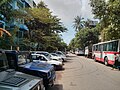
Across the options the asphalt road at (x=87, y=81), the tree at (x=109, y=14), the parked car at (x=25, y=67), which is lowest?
the asphalt road at (x=87, y=81)

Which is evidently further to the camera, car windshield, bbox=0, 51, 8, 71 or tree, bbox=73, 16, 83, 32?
tree, bbox=73, 16, 83, 32

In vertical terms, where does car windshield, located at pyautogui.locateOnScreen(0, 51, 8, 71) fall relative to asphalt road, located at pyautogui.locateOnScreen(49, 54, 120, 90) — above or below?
above

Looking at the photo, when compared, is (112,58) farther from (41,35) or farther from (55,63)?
(41,35)

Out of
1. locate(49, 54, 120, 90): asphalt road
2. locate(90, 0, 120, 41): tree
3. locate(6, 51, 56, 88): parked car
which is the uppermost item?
locate(90, 0, 120, 41): tree

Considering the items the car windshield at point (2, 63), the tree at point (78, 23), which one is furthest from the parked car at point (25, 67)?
the tree at point (78, 23)

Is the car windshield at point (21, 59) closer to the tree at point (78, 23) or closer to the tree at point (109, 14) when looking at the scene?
the tree at point (109, 14)

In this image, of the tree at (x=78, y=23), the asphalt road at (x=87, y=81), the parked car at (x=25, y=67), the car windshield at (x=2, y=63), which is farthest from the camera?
the tree at (x=78, y=23)

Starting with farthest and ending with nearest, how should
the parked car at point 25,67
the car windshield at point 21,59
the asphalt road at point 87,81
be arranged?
the asphalt road at point 87,81, the car windshield at point 21,59, the parked car at point 25,67

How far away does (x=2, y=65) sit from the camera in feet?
20.5

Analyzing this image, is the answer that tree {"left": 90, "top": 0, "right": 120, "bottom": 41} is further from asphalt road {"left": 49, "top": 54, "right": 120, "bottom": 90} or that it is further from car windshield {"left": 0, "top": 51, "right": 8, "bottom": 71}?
car windshield {"left": 0, "top": 51, "right": 8, "bottom": 71}

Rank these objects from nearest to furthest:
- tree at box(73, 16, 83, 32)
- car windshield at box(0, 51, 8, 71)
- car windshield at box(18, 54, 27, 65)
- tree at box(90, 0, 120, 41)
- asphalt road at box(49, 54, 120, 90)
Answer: car windshield at box(0, 51, 8, 71)
car windshield at box(18, 54, 27, 65)
asphalt road at box(49, 54, 120, 90)
tree at box(90, 0, 120, 41)
tree at box(73, 16, 83, 32)

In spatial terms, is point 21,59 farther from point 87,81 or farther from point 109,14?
point 109,14

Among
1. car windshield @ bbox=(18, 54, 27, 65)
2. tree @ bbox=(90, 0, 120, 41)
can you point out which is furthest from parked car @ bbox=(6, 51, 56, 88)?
tree @ bbox=(90, 0, 120, 41)

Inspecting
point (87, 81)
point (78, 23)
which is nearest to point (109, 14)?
point (87, 81)
